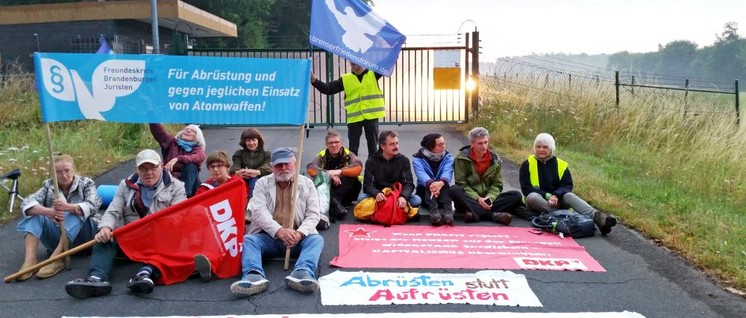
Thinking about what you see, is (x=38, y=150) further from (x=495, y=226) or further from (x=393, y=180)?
(x=495, y=226)

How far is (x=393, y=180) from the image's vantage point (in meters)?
7.93

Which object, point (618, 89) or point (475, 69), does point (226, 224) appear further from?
point (618, 89)

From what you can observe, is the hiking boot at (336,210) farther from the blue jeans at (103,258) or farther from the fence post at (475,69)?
the fence post at (475,69)

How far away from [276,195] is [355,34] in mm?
2569

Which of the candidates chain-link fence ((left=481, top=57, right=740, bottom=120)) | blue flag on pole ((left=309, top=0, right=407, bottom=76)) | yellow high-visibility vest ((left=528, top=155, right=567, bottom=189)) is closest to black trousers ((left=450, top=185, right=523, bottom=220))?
yellow high-visibility vest ((left=528, top=155, right=567, bottom=189))

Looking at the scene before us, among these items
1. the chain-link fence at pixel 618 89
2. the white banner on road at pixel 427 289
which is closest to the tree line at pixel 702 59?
the chain-link fence at pixel 618 89

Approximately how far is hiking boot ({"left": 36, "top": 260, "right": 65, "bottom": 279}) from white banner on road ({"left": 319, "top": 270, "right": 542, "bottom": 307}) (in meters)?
2.21

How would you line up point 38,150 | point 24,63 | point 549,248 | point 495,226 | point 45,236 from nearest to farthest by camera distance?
point 45,236 → point 549,248 → point 495,226 → point 38,150 → point 24,63

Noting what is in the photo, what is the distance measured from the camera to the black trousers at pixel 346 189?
815 centimetres

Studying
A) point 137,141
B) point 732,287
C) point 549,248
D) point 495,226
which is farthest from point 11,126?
point 732,287

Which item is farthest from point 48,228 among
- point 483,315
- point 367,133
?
point 367,133

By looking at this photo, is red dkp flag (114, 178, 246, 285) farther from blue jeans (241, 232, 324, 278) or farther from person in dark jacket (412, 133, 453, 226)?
person in dark jacket (412, 133, 453, 226)

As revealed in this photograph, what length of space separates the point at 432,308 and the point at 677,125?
10932mm

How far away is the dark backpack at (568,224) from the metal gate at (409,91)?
8711 mm
